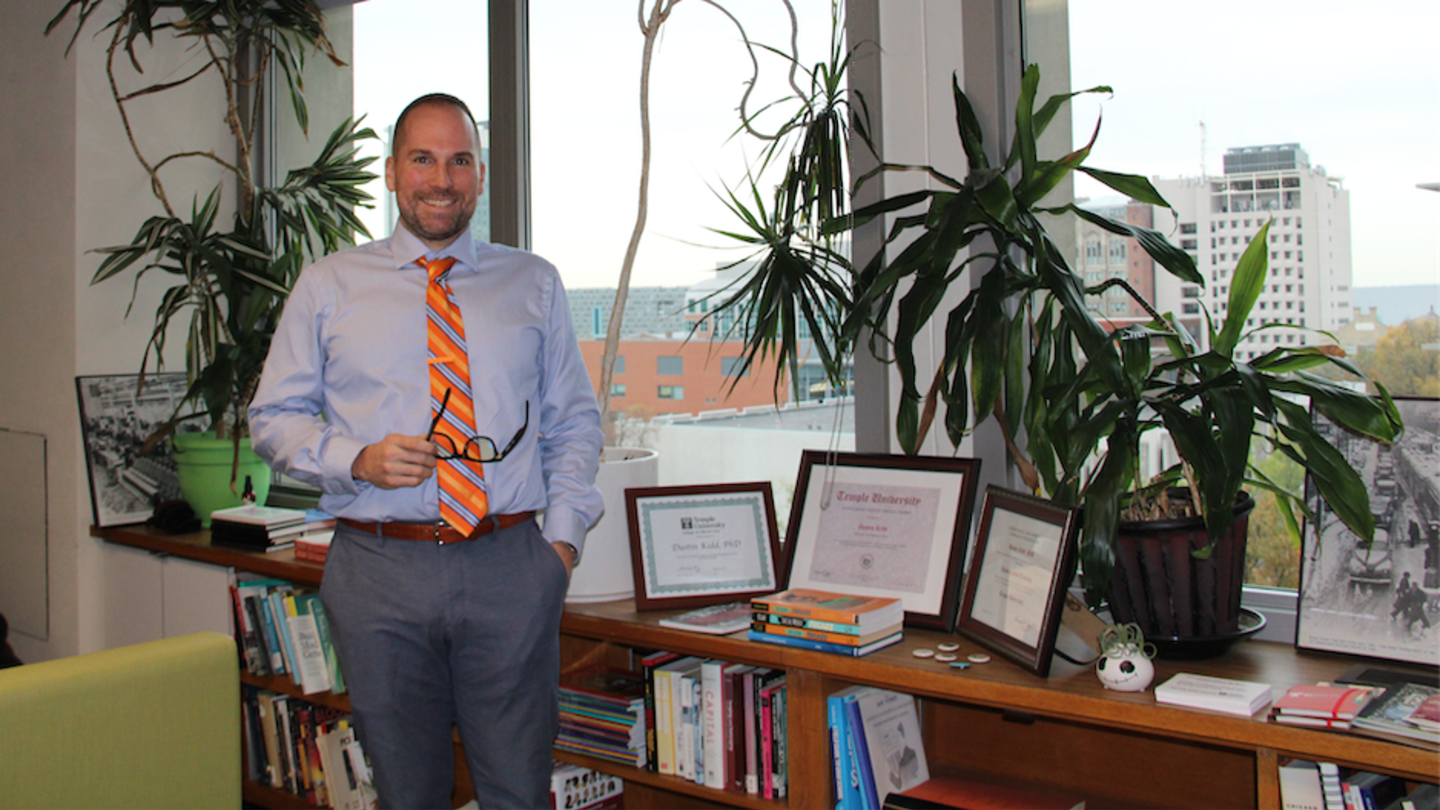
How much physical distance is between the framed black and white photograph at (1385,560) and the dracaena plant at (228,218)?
2710mm

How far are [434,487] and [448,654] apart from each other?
0.31 meters

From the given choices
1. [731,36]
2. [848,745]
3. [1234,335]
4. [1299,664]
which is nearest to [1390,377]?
[1234,335]

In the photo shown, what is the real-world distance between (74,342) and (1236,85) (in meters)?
3.39

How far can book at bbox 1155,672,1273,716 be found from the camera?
1532 mm

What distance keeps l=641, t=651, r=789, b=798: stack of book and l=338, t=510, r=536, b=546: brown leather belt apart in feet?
1.83

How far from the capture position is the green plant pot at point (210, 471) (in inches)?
130

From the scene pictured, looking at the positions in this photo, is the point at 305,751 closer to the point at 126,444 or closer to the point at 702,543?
the point at 126,444

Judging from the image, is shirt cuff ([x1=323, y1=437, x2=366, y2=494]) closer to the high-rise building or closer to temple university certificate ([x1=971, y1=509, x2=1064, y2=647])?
temple university certificate ([x1=971, y1=509, x2=1064, y2=647])

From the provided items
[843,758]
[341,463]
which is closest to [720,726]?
[843,758]

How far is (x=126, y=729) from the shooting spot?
162cm

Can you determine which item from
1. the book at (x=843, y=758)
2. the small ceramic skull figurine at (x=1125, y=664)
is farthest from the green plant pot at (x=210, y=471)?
the small ceramic skull figurine at (x=1125, y=664)

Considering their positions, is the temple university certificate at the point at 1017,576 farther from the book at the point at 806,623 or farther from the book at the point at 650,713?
the book at the point at 650,713

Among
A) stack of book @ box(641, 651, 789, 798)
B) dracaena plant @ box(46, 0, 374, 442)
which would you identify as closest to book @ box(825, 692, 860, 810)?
stack of book @ box(641, 651, 789, 798)

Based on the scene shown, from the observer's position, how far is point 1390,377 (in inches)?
75.1
